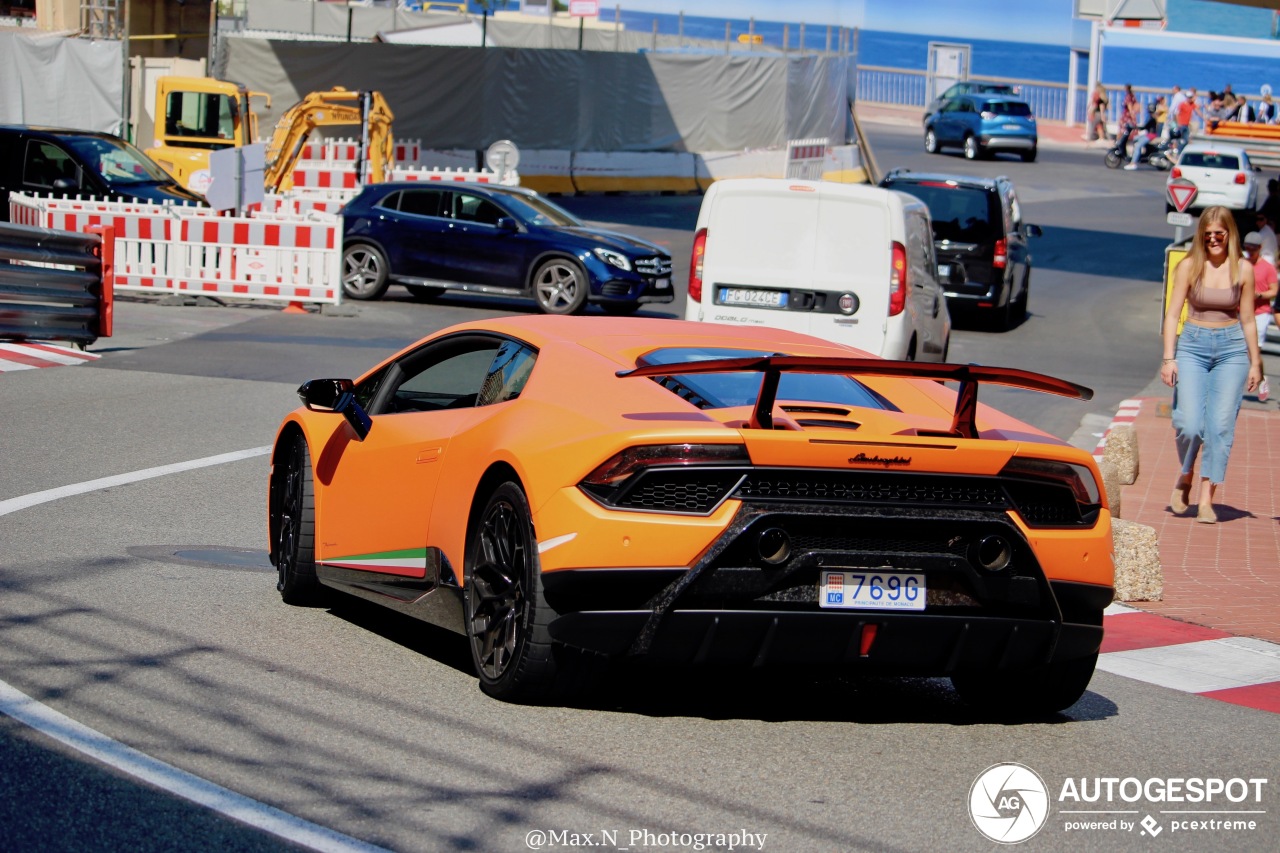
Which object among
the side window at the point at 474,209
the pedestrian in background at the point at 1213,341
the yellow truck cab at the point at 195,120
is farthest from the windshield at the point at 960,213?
the yellow truck cab at the point at 195,120

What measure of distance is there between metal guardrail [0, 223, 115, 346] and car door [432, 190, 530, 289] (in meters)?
6.43

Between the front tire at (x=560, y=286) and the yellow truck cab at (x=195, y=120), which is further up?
the yellow truck cab at (x=195, y=120)

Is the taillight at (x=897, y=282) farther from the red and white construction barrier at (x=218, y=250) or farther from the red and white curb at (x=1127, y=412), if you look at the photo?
the red and white construction barrier at (x=218, y=250)

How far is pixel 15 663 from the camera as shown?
242 inches

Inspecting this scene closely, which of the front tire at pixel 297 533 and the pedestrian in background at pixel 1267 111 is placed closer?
the front tire at pixel 297 533

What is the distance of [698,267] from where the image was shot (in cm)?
1566

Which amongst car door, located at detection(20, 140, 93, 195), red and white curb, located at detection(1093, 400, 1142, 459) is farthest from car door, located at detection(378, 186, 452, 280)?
red and white curb, located at detection(1093, 400, 1142, 459)

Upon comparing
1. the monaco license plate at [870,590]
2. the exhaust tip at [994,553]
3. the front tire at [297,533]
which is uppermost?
the exhaust tip at [994,553]

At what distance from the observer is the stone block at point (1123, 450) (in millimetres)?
12062

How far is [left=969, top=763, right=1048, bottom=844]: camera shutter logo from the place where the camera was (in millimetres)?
5004

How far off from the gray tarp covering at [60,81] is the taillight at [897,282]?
22858 millimetres

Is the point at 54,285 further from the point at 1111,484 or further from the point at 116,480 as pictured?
the point at 1111,484

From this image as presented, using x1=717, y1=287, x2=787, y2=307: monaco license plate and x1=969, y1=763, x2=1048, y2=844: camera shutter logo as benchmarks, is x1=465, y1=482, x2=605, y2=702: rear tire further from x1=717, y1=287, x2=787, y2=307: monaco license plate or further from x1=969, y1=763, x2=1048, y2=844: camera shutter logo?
x1=717, y1=287, x2=787, y2=307: monaco license plate

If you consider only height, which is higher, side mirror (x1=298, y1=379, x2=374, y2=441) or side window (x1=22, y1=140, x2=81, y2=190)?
side window (x1=22, y1=140, x2=81, y2=190)
